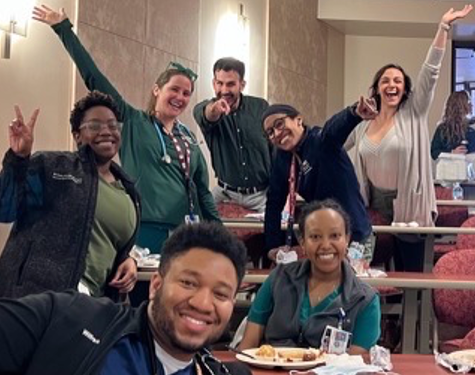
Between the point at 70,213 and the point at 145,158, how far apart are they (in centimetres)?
89

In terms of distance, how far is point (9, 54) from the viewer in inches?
168

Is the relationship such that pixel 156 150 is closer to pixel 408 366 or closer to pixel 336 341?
pixel 336 341

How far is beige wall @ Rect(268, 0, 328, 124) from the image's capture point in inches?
334

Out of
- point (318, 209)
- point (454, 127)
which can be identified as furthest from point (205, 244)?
point (454, 127)

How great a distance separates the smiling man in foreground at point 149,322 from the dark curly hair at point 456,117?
19.0 feet

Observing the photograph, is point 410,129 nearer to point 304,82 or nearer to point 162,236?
point 162,236

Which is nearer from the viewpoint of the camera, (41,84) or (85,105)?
(85,105)

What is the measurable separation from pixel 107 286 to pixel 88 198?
15.4 inches

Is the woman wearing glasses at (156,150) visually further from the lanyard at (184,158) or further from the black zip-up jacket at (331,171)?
the black zip-up jacket at (331,171)

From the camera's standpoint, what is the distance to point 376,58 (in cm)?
1050

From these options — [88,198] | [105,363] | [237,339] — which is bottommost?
[237,339]

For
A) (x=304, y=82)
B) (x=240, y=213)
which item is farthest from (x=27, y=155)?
(x=304, y=82)

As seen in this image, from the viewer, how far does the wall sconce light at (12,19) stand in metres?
4.23

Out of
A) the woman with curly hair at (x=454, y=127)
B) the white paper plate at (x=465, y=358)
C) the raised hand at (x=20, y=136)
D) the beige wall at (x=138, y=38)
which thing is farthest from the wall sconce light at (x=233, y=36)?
the white paper plate at (x=465, y=358)
